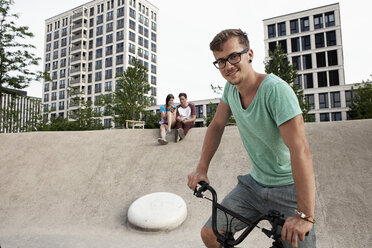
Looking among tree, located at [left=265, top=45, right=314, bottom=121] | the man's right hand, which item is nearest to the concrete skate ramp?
the man's right hand

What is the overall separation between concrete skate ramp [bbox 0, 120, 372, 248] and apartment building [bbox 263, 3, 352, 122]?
40.5 m

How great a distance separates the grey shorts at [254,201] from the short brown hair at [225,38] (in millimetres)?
1008

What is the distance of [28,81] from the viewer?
1852 cm

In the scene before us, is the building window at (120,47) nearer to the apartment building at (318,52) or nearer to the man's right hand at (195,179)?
the apartment building at (318,52)

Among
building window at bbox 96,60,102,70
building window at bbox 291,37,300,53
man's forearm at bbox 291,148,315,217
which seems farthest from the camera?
building window at bbox 96,60,102,70

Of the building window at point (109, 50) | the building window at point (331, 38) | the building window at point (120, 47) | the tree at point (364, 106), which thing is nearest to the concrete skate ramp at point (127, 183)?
the tree at point (364, 106)

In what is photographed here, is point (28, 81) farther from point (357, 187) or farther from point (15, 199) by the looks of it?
point (357, 187)

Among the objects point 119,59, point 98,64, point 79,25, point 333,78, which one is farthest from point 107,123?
point 333,78

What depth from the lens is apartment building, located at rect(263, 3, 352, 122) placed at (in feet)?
142

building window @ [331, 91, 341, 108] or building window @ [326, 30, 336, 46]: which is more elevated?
building window @ [326, 30, 336, 46]

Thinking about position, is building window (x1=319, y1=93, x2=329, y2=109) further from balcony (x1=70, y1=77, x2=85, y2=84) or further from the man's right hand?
balcony (x1=70, y1=77, x2=85, y2=84)

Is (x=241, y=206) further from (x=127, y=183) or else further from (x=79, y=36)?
(x=79, y=36)

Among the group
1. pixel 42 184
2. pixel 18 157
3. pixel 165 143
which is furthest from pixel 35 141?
pixel 165 143

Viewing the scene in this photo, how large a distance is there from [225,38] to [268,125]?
25.1 inches
